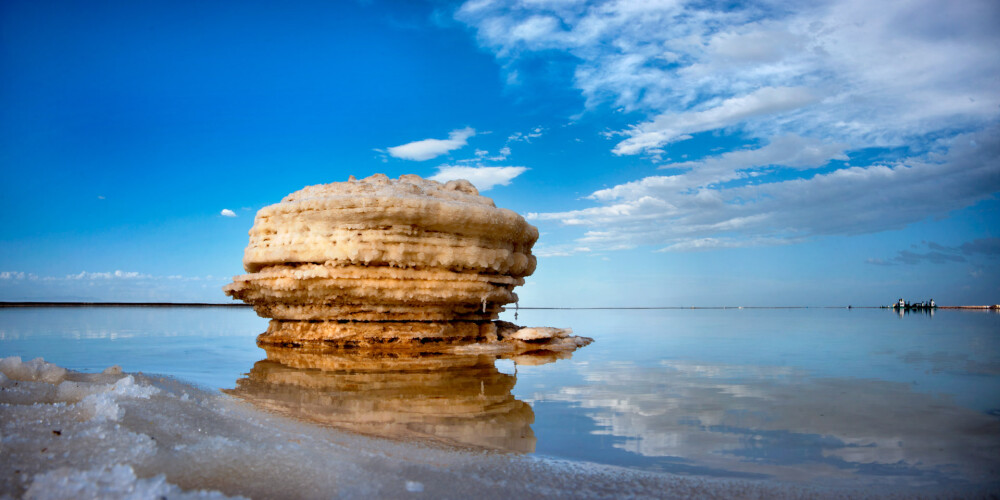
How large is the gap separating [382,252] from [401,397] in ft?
10.8

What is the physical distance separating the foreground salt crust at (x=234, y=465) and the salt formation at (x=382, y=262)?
4.27 meters

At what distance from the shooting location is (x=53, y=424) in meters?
1.86

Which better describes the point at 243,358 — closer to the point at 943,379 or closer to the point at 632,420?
the point at 632,420

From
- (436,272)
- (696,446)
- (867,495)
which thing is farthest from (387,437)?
(436,272)

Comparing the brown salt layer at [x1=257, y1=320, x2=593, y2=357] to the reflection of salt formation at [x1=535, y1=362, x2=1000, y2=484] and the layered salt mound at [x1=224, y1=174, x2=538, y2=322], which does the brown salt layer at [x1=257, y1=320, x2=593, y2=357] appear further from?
the reflection of salt formation at [x1=535, y1=362, x2=1000, y2=484]

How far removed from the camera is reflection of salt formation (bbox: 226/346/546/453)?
2730 millimetres

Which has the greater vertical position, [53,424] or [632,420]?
[53,424]

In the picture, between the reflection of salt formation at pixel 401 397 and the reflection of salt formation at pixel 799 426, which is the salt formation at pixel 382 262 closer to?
the reflection of salt formation at pixel 401 397

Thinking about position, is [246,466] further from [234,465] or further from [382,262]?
[382,262]

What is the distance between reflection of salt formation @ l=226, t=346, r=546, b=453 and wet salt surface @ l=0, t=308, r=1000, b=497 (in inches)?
0.9

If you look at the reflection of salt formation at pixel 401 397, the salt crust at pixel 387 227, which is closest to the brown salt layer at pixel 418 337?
the reflection of salt formation at pixel 401 397

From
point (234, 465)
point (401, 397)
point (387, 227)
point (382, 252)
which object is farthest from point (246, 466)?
point (387, 227)

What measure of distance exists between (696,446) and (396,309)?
5144mm

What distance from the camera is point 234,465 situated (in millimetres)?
1763
